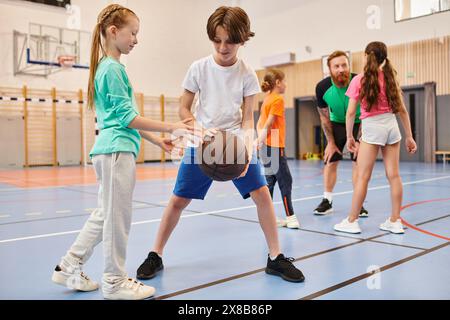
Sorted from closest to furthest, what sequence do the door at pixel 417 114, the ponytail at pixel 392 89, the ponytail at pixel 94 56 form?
the ponytail at pixel 94 56
the ponytail at pixel 392 89
the door at pixel 417 114

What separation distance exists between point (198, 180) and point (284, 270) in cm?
72

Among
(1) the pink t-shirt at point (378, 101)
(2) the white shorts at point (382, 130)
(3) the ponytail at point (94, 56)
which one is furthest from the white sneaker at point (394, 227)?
(3) the ponytail at point (94, 56)

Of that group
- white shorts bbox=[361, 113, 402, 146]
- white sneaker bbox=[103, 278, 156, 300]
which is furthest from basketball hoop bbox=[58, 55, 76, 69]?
white sneaker bbox=[103, 278, 156, 300]

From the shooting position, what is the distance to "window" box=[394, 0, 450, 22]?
39.5 feet

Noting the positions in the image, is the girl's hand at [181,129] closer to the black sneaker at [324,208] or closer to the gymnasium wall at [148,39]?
the black sneaker at [324,208]

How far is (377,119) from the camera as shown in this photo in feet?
11.5

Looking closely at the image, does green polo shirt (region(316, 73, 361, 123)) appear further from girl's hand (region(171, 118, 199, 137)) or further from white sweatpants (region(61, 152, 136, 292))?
white sweatpants (region(61, 152, 136, 292))

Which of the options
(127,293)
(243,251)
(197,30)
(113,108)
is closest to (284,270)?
(243,251)

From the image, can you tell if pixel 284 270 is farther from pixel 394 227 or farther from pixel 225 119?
pixel 394 227

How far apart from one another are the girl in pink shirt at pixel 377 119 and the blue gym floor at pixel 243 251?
0.29 meters

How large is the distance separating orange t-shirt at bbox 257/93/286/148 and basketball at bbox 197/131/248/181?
1.66m

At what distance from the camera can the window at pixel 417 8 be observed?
39.5ft

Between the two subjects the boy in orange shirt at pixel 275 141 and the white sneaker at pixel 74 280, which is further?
the boy in orange shirt at pixel 275 141

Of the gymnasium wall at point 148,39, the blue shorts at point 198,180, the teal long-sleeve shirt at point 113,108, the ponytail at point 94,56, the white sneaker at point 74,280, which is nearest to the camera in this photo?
the teal long-sleeve shirt at point 113,108
